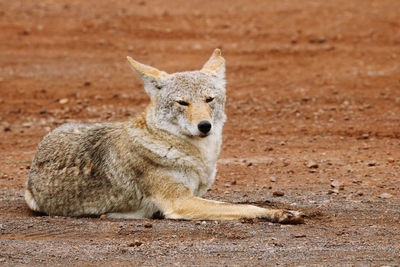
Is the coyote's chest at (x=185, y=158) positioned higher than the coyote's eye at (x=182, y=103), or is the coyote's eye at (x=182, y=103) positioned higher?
the coyote's eye at (x=182, y=103)

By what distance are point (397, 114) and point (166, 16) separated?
27.6 feet

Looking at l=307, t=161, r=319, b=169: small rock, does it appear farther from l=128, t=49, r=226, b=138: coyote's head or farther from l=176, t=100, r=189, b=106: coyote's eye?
l=176, t=100, r=189, b=106: coyote's eye

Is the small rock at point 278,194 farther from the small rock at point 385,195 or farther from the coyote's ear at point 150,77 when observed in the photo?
the coyote's ear at point 150,77

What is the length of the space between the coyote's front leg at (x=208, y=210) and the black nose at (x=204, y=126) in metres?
0.67

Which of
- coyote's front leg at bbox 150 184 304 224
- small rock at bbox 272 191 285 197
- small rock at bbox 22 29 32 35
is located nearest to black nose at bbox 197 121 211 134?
coyote's front leg at bbox 150 184 304 224

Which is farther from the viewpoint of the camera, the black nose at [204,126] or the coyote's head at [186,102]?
the coyote's head at [186,102]

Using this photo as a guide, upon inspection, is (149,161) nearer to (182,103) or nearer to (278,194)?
(182,103)

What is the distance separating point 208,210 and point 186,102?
1139mm

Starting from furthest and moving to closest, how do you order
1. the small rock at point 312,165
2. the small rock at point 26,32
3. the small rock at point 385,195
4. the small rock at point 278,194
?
the small rock at point 26,32 < the small rock at point 312,165 < the small rock at point 278,194 < the small rock at point 385,195

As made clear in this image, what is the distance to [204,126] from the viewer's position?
654cm

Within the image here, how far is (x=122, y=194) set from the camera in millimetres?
7004

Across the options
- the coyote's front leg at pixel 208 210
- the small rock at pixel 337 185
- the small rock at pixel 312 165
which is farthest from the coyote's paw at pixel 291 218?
the small rock at pixel 312 165

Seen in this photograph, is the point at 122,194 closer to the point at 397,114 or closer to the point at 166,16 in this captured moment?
the point at 397,114

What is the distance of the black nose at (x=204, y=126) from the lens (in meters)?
6.53
